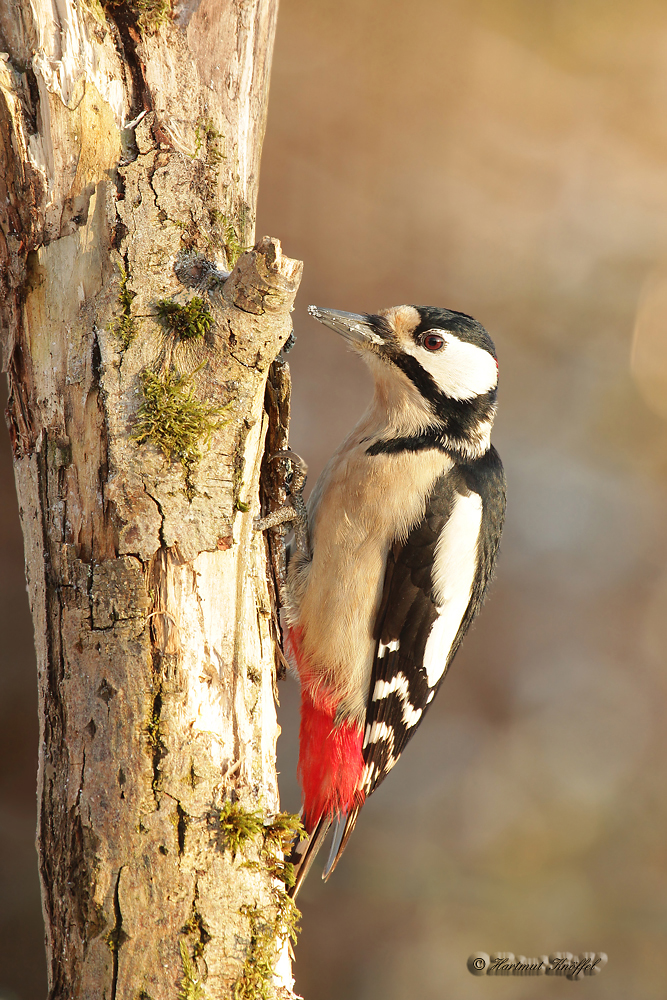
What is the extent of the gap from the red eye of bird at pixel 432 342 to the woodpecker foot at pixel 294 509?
1.47ft

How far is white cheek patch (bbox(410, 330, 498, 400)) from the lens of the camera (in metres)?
1.66

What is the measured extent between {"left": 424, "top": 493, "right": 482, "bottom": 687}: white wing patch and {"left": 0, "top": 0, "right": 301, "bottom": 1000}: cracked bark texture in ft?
1.85

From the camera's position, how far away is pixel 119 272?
108cm

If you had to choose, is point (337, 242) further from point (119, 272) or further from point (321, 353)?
point (119, 272)

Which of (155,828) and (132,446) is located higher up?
(132,446)

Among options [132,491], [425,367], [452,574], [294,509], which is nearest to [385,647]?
[452,574]

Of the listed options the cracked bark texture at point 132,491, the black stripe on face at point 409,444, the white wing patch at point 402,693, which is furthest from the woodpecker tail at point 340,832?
the black stripe on face at point 409,444

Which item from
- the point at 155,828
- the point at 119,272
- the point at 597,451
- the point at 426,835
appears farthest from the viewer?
the point at 597,451

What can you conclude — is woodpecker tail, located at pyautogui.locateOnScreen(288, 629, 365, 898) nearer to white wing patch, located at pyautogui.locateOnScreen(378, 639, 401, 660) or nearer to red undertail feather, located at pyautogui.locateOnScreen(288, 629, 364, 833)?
red undertail feather, located at pyautogui.locateOnScreen(288, 629, 364, 833)

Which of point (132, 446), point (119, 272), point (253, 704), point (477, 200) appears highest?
point (477, 200)

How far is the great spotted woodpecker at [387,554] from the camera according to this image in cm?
158

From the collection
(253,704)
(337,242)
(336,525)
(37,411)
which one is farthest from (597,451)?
(37,411)

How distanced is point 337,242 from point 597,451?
1.39m

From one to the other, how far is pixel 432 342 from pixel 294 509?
22.1 inches
